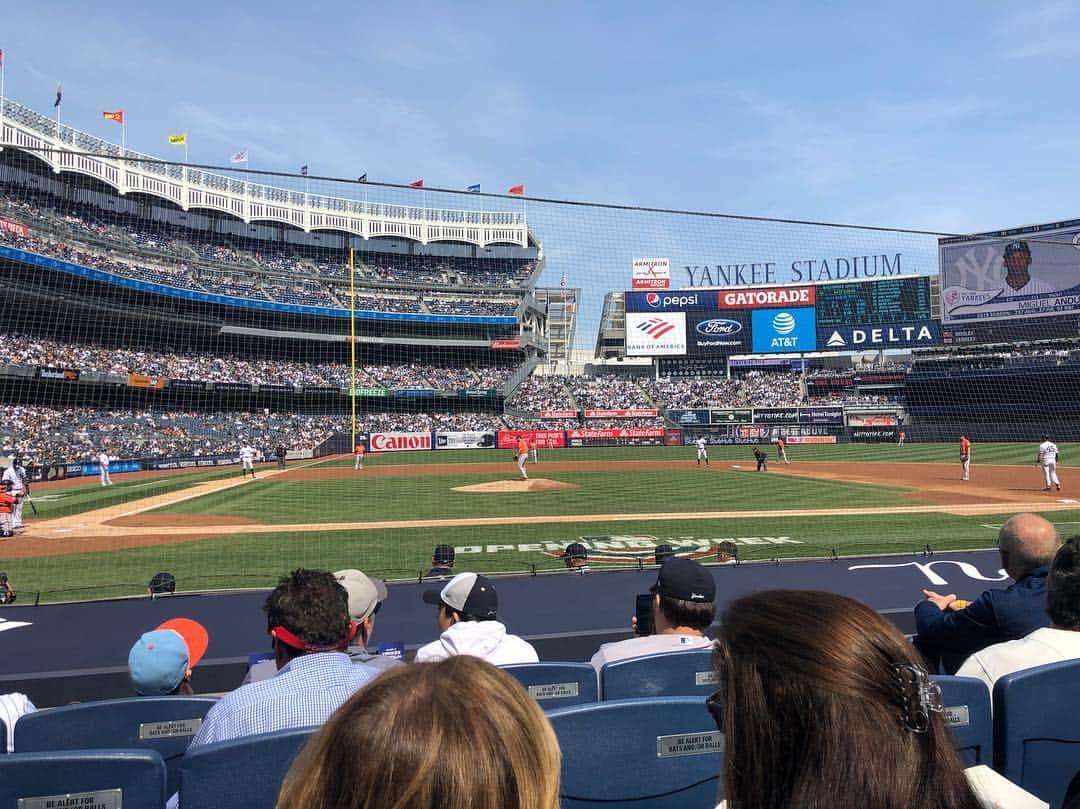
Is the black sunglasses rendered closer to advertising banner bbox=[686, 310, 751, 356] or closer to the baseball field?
the baseball field

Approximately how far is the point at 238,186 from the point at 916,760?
62.2m

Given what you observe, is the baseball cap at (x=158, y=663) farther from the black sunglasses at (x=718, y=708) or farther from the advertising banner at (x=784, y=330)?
the advertising banner at (x=784, y=330)

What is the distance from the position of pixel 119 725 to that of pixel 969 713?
11.9 feet

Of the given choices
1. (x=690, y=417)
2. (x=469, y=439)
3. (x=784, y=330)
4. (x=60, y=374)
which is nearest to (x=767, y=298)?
(x=784, y=330)

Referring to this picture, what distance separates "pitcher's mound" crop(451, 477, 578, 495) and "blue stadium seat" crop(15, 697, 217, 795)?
69.0 ft

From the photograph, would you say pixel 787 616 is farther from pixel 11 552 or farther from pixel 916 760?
pixel 11 552

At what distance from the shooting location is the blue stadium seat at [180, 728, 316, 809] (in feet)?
7.24

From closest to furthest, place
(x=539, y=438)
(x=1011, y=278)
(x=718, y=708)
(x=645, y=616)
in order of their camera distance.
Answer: (x=718, y=708)
(x=645, y=616)
(x=1011, y=278)
(x=539, y=438)

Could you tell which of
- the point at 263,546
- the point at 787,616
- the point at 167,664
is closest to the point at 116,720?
the point at 167,664

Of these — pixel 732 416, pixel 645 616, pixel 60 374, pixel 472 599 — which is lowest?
pixel 645 616

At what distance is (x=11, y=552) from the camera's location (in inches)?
564

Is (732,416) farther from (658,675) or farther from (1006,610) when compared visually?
(658,675)

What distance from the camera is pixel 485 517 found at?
1839 cm

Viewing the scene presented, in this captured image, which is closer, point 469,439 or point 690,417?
point 469,439
